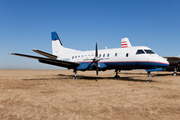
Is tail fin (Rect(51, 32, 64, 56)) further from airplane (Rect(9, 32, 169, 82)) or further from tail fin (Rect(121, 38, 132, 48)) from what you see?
tail fin (Rect(121, 38, 132, 48))

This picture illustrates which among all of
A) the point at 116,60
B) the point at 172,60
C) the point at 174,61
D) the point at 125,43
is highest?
the point at 125,43

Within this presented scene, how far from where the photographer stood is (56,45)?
25203 millimetres

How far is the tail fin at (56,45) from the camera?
25.0 metres

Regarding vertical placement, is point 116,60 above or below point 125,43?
below

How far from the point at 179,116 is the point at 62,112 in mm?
3723

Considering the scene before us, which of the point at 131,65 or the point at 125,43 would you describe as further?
the point at 125,43

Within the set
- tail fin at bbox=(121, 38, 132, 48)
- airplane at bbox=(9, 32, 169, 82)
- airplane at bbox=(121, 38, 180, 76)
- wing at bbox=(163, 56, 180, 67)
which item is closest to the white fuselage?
airplane at bbox=(9, 32, 169, 82)

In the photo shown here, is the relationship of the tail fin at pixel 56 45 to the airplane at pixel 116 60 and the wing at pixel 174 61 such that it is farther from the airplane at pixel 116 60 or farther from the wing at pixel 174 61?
the wing at pixel 174 61

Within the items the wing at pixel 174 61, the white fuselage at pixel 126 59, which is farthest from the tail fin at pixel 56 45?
the wing at pixel 174 61

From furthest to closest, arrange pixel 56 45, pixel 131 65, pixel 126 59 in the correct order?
pixel 56 45, pixel 126 59, pixel 131 65

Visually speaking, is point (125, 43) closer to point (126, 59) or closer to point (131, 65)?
point (126, 59)

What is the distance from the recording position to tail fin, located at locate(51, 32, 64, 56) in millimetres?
25003

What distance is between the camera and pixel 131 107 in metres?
5.64

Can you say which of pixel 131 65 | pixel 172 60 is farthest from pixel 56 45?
pixel 172 60
